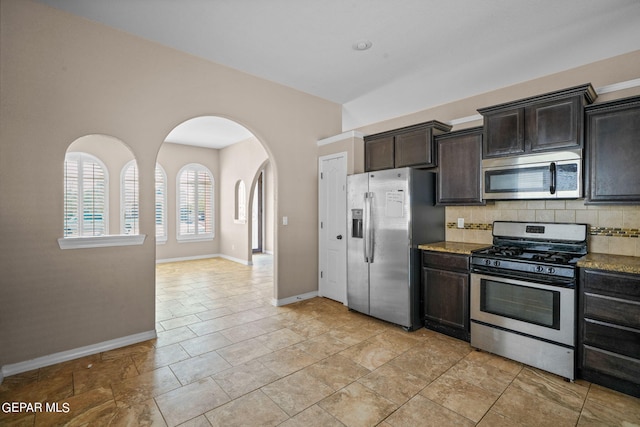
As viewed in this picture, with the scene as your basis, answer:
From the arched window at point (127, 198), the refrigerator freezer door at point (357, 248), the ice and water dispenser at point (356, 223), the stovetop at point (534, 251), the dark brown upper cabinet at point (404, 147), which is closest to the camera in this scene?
the stovetop at point (534, 251)

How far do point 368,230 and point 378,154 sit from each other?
1188 mm

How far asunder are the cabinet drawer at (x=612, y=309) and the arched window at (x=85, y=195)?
24.5ft

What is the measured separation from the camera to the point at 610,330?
7.77 ft

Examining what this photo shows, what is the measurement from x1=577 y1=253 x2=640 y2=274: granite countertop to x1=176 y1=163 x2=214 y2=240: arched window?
7792mm

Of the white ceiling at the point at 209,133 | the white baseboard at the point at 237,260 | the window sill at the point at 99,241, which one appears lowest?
the white baseboard at the point at 237,260

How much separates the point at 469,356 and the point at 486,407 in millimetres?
795

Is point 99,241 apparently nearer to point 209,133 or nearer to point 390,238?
point 390,238

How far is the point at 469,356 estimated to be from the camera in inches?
116

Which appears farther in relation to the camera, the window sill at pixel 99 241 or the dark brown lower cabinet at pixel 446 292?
the dark brown lower cabinet at pixel 446 292

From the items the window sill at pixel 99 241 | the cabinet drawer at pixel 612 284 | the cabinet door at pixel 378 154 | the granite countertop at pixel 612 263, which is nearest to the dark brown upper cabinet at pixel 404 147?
the cabinet door at pixel 378 154

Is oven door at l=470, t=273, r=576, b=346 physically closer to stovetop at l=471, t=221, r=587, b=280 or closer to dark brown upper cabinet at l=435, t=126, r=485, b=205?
stovetop at l=471, t=221, r=587, b=280

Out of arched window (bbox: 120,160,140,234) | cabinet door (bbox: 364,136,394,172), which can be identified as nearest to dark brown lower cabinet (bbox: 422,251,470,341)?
cabinet door (bbox: 364,136,394,172)

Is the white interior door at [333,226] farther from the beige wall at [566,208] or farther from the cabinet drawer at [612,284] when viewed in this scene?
the cabinet drawer at [612,284]

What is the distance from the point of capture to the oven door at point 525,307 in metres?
2.54
